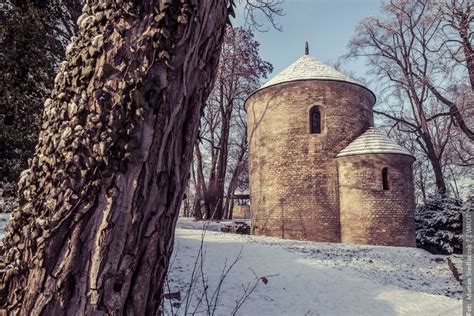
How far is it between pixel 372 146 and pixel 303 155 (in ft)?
10.0

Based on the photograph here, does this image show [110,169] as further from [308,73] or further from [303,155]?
[308,73]

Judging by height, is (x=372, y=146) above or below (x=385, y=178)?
above

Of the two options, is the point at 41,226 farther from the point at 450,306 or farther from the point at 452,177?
the point at 452,177

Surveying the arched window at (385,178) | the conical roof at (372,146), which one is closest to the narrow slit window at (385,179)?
the arched window at (385,178)

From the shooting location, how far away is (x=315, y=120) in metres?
18.0

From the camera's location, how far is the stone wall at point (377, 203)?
1606 cm

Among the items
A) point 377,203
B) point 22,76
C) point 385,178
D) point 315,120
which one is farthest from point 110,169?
point 315,120

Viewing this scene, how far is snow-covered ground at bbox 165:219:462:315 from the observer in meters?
7.17

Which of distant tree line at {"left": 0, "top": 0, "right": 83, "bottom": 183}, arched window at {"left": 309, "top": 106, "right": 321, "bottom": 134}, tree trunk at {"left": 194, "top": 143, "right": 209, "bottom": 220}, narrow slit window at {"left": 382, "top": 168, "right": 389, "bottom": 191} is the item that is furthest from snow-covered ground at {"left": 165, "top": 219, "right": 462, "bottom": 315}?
tree trunk at {"left": 194, "top": 143, "right": 209, "bottom": 220}

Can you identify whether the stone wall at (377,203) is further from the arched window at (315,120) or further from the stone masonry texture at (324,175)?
the arched window at (315,120)

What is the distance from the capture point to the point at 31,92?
751cm

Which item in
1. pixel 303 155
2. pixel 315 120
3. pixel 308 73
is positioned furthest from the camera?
pixel 308 73

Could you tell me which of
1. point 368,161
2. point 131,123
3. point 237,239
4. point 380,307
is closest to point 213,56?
point 131,123

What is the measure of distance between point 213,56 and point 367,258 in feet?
39.1
